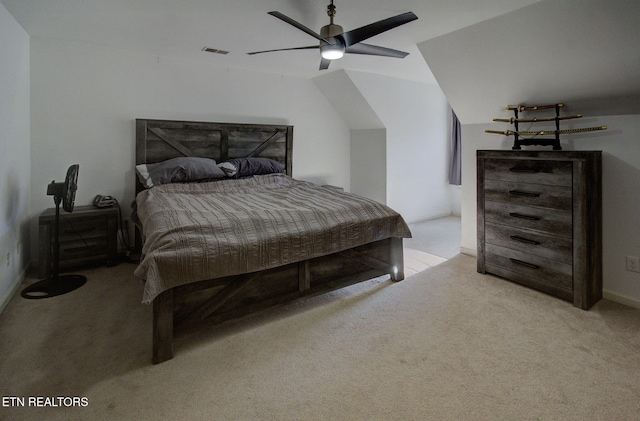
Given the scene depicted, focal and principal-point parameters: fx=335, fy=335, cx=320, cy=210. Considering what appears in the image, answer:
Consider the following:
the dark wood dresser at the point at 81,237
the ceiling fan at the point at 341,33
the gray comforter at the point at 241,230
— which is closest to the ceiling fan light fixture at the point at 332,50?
the ceiling fan at the point at 341,33

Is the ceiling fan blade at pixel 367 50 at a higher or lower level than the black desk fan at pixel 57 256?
higher

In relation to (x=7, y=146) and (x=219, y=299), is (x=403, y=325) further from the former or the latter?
(x=7, y=146)


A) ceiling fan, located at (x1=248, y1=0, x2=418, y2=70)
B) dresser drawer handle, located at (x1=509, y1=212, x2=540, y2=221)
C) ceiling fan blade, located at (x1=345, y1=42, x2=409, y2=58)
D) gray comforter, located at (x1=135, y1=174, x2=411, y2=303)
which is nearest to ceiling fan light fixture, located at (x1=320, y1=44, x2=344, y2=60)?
ceiling fan, located at (x1=248, y1=0, x2=418, y2=70)

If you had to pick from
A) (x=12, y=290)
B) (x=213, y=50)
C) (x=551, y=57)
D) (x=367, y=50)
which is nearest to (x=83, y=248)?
(x=12, y=290)

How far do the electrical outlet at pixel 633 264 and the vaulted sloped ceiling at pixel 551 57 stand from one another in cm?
110

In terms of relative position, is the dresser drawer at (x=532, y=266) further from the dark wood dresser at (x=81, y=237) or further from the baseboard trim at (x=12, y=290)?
the baseboard trim at (x=12, y=290)

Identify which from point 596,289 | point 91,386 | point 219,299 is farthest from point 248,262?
point 596,289

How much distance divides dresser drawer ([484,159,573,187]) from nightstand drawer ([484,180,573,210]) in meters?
0.04

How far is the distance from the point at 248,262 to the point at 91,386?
100cm

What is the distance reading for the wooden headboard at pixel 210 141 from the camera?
384cm

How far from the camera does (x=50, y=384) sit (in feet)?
5.57

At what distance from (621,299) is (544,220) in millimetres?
809

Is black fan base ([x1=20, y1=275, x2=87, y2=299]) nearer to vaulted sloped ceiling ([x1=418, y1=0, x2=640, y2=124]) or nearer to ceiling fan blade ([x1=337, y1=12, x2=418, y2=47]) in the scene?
ceiling fan blade ([x1=337, y1=12, x2=418, y2=47])

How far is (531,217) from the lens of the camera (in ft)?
9.18
